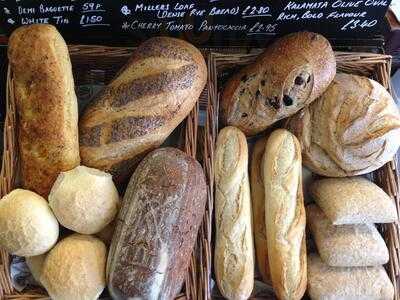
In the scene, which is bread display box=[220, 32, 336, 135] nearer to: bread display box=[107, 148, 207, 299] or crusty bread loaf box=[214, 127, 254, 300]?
crusty bread loaf box=[214, 127, 254, 300]

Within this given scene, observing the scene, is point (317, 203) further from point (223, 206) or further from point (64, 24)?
point (64, 24)

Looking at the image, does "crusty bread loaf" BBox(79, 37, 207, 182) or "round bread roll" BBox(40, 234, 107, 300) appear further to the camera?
"crusty bread loaf" BBox(79, 37, 207, 182)

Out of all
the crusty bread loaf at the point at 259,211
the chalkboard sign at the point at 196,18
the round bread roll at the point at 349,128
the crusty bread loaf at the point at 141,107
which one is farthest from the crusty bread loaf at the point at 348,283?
the chalkboard sign at the point at 196,18

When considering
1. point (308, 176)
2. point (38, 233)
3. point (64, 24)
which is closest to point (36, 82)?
point (64, 24)

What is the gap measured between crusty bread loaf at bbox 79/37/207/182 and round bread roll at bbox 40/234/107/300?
0.21 meters

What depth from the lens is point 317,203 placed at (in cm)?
146

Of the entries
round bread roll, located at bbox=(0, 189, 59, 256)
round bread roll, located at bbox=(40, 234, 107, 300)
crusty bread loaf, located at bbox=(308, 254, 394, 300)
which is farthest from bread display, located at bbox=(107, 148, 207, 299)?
crusty bread loaf, located at bbox=(308, 254, 394, 300)

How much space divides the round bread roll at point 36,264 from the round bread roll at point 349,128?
75cm

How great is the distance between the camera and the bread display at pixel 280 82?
4.40ft

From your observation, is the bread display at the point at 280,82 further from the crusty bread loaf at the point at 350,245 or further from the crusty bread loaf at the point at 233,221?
the crusty bread loaf at the point at 350,245

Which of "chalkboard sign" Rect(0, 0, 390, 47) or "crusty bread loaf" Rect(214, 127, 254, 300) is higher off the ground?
"chalkboard sign" Rect(0, 0, 390, 47)

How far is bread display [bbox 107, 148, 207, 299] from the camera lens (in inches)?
45.2

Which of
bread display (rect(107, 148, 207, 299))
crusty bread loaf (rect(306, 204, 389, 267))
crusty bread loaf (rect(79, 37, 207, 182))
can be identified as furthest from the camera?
crusty bread loaf (rect(306, 204, 389, 267))

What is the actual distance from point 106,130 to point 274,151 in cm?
45
